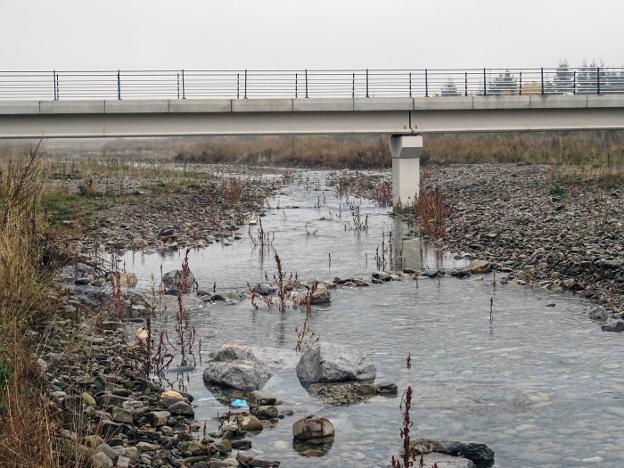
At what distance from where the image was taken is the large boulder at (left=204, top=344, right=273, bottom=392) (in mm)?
9109

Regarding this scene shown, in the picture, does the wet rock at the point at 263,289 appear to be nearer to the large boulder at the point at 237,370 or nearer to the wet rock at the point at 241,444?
the large boulder at the point at 237,370

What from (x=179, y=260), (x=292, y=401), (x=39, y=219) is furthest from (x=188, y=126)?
(x=292, y=401)

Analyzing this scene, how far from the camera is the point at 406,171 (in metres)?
29.8

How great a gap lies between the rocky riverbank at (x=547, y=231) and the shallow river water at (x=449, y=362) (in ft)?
2.38

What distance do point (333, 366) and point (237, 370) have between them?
3.48ft

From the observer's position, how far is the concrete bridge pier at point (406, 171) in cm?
2959

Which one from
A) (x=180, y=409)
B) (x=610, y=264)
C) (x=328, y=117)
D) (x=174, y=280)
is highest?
(x=328, y=117)

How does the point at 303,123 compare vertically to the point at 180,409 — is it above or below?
above

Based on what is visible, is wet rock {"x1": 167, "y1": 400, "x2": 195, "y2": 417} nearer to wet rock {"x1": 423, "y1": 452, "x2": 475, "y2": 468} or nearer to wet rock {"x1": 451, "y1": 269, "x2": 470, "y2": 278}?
wet rock {"x1": 423, "y1": 452, "x2": 475, "y2": 468}

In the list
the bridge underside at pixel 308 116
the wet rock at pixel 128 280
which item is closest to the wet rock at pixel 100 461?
the wet rock at pixel 128 280

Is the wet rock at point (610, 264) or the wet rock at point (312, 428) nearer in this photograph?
the wet rock at point (312, 428)

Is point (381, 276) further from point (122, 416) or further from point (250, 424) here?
point (122, 416)

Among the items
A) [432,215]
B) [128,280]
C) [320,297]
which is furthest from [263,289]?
[432,215]

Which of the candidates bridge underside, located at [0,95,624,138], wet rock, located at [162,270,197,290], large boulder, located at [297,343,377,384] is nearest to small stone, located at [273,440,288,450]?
large boulder, located at [297,343,377,384]
